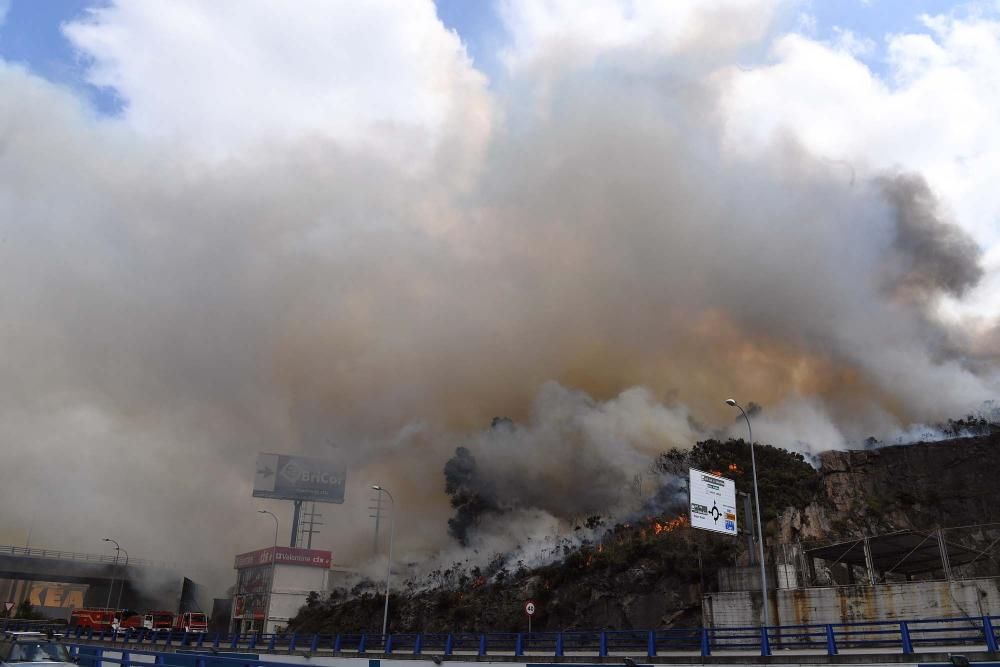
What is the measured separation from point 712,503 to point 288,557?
6268 centimetres

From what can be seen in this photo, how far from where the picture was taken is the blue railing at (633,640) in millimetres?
25203

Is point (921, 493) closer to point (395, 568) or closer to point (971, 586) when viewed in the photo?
point (971, 586)

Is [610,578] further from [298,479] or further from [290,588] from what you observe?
[298,479]

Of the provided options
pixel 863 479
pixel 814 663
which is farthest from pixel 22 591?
pixel 814 663

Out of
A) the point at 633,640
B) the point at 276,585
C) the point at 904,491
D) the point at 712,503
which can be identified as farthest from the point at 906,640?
the point at 276,585

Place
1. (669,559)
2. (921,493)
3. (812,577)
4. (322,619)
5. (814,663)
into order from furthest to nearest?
(322,619) → (921,493) → (669,559) → (812,577) → (814,663)

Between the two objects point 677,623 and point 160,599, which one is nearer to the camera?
point 677,623

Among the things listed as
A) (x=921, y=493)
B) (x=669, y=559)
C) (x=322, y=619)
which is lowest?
(x=322, y=619)

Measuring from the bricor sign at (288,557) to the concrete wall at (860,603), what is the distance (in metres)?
61.7

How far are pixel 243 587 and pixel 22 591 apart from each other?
249 feet

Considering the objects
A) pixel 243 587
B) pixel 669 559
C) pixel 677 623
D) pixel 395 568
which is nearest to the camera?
pixel 677 623

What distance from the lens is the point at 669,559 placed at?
55.4 meters

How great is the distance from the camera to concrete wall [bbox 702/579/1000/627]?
31141mm

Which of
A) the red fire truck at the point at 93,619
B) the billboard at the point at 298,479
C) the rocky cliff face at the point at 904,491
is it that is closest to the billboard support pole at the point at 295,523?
the billboard at the point at 298,479
